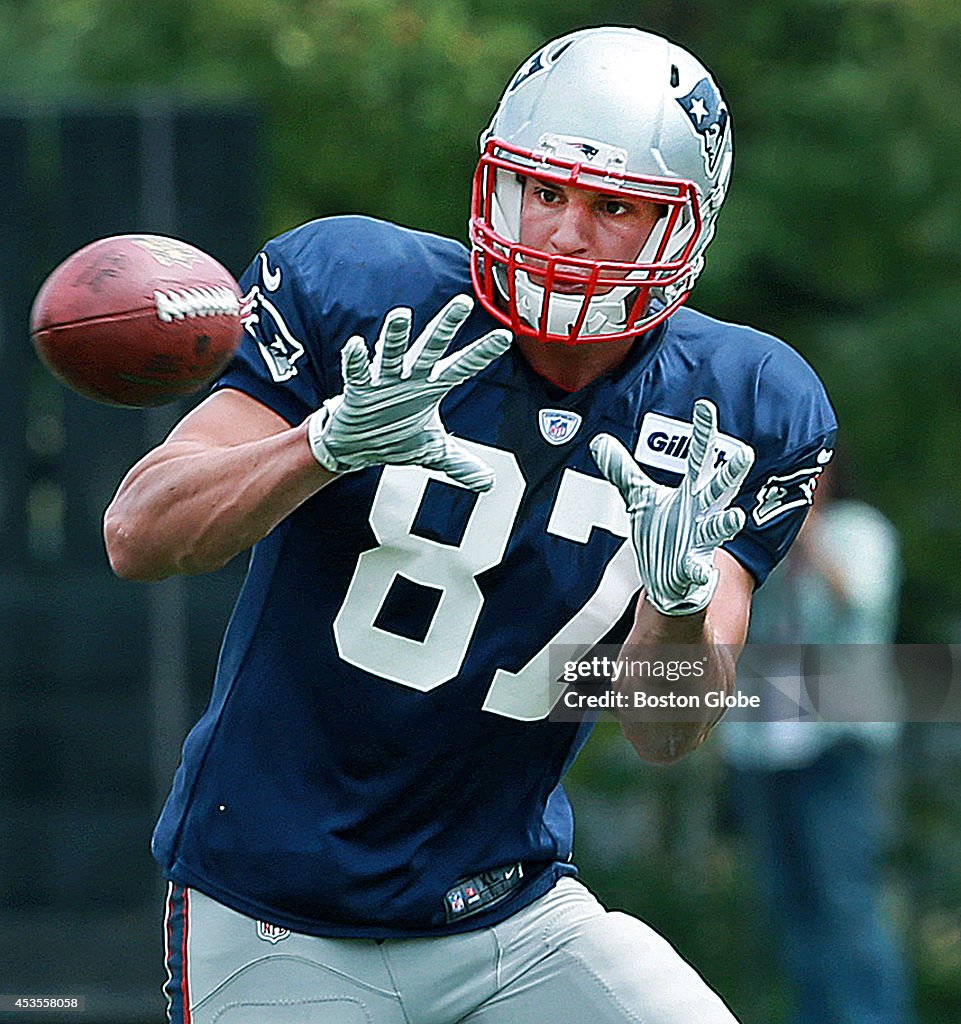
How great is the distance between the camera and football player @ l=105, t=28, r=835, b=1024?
2.88 meters

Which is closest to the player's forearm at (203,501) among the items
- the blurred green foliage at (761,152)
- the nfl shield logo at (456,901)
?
the nfl shield logo at (456,901)

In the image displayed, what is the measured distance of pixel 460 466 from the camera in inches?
100

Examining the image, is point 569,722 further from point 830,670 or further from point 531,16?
point 531,16

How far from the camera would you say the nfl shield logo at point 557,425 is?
2.92 m

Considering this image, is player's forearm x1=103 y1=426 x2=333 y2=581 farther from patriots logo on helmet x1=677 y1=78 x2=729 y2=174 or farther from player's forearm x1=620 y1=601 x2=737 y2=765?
patriots logo on helmet x1=677 y1=78 x2=729 y2=174

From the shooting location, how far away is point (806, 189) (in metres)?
6.64

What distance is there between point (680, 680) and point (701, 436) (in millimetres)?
359

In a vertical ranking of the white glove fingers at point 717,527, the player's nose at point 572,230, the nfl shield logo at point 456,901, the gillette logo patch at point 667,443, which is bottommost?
the nfl shield logo at point 456,901

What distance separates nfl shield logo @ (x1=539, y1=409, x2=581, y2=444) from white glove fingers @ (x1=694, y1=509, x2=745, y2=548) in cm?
35

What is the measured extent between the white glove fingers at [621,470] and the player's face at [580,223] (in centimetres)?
27

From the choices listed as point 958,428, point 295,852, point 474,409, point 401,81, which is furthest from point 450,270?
point 958,428

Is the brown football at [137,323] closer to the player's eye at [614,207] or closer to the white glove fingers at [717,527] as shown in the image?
the player's eye at [614,207]

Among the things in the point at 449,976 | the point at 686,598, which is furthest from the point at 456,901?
the point at 686,598

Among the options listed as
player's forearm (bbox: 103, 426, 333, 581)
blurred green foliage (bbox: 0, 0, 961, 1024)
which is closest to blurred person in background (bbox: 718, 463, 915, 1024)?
blurred green foliage (bbox: 0, 0, 961, 1024)
